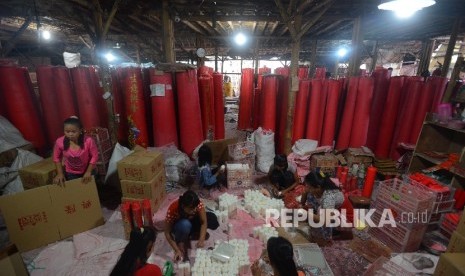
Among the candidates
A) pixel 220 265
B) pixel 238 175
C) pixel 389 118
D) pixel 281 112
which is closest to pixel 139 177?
pixel 220 265

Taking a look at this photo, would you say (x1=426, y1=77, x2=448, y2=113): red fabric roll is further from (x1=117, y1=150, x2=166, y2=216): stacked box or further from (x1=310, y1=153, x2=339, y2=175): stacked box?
(x1=117, y1=150, x2=166, y2=216): stacked box

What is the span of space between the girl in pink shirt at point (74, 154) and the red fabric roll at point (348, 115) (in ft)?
17.3

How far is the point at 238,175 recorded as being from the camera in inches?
194

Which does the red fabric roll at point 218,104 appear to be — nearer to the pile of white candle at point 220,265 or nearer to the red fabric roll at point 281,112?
the red fabric roll at point 281,112

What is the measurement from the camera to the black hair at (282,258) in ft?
6.34

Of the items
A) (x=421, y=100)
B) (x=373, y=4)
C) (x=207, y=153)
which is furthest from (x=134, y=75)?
(x=421, y=100)

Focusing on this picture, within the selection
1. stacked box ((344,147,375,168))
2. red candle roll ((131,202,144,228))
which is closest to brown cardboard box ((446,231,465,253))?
stacked box ((344,147,375,168))

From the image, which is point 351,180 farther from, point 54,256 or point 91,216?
point 54,256

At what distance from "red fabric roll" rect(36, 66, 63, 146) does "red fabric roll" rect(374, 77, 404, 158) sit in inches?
287

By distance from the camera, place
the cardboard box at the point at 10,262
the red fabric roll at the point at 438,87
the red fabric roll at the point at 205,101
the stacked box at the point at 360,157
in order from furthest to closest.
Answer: the red fabric roll at the point at 205,101 < the stacked box at the point at 360,157 < the red fabric roll at the point at 438,87 < the cardboard box at the point at 10,262

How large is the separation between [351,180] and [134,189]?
4255 millimetres

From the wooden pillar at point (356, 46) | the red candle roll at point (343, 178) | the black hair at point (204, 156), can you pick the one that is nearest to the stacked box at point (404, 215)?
the red candle roll at point (343, 178)

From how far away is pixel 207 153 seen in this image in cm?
498

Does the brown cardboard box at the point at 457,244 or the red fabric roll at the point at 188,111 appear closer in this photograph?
the brown cardboard box at the point at 457,244
